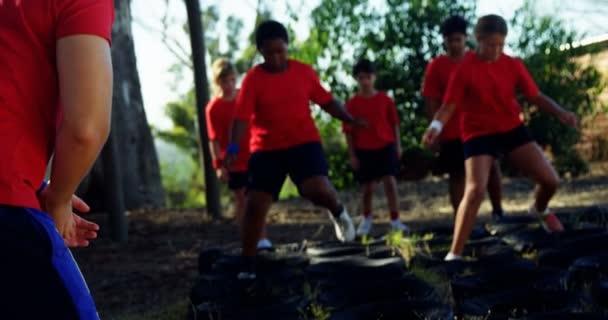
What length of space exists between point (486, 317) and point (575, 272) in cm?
89

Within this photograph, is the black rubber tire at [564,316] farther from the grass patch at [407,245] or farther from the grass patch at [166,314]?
the grass patch at [166,314]

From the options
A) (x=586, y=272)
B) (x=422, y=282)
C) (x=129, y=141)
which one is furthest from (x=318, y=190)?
(x=129, y=141)

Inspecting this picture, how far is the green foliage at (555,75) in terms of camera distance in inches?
477

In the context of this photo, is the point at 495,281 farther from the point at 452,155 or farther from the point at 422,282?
the point at 452,155

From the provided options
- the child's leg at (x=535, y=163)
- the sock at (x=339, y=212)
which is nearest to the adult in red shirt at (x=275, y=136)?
the sock at (x=339, y=212)

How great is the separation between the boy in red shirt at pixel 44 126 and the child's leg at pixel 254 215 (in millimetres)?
3580

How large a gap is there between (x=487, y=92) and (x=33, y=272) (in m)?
3.88

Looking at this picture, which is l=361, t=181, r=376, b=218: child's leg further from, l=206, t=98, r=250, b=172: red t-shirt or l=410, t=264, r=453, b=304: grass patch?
l=410, t=264, r=453, b=304: grass patch

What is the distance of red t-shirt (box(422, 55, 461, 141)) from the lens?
660cm

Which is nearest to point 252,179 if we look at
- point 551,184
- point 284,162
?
point 284,162

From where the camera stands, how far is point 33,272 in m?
1.61

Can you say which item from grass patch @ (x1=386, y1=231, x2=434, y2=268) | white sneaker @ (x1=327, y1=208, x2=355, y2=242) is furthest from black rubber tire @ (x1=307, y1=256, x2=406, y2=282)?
white sneaker @ (x1=327, y1=208, x2=355, y2=242)

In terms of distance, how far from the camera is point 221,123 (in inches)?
290

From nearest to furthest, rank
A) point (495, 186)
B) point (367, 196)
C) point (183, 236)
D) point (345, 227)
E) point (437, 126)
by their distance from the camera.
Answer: point (437, 126)
point (345, 227)
point (495, 186)
point (367, 196)
point (183, 236)
